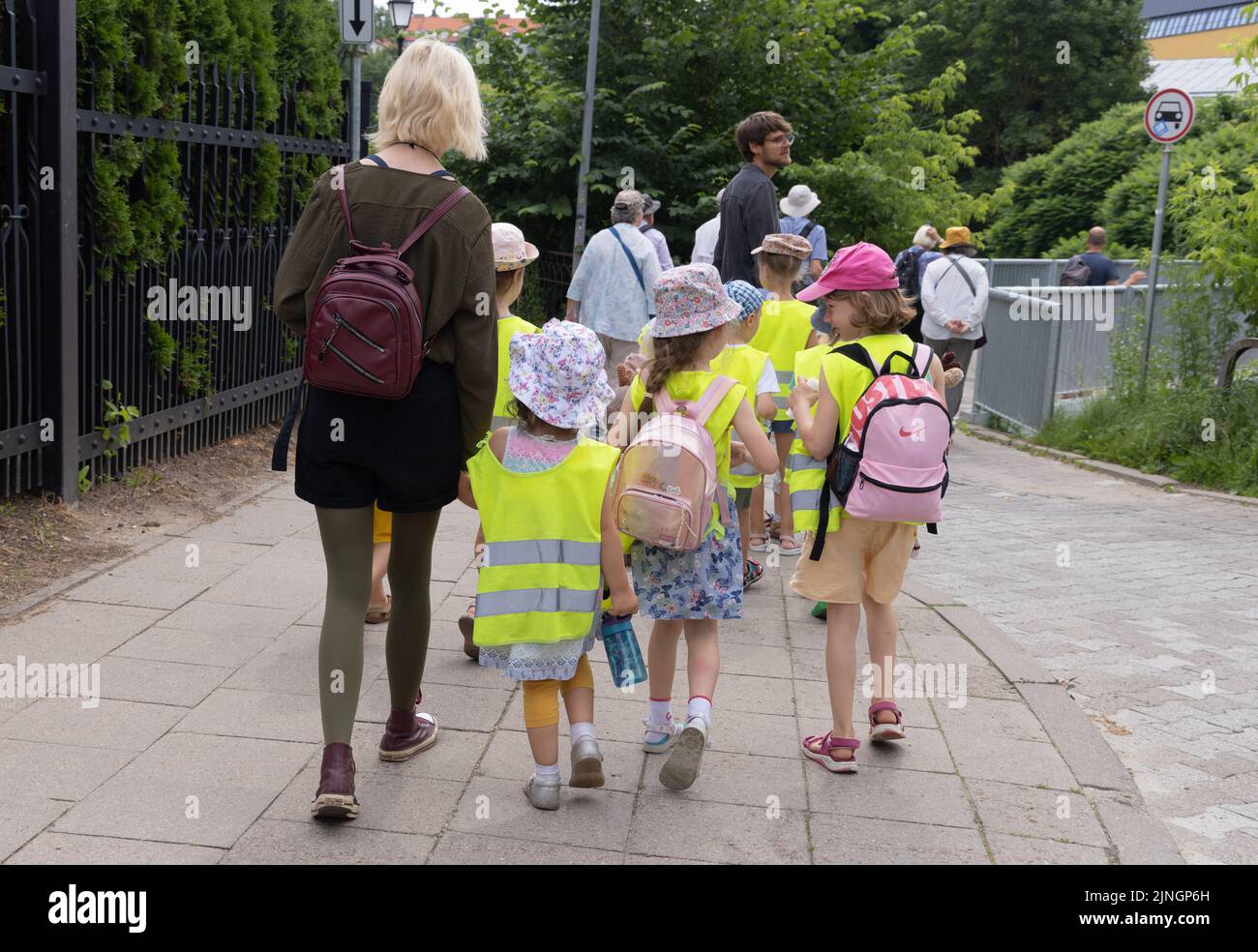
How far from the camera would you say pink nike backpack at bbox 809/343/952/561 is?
14.3 ft

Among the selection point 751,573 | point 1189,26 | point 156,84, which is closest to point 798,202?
point 751,573

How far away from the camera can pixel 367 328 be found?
3.51 metres

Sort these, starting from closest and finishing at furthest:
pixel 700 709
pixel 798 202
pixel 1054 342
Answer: pixel 700 709 < pixel 798 202 < pixel 1054 342

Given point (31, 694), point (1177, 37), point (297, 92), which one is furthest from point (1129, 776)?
point (1177, 37)

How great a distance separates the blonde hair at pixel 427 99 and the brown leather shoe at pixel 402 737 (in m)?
1.72

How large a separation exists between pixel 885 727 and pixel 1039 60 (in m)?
46.0

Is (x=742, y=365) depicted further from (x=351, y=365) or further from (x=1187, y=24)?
(x=1187, y=24)

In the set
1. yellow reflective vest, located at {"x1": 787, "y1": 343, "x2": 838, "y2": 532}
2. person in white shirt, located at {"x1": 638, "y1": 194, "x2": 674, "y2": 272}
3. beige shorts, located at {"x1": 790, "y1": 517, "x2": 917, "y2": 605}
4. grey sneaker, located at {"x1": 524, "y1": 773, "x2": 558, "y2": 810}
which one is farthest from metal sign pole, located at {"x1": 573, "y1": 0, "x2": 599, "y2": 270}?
grey sneaker, located at {"x1": 524, "y1": 773, "x2": 558, "y2": 810}

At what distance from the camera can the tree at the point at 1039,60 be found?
150 ft

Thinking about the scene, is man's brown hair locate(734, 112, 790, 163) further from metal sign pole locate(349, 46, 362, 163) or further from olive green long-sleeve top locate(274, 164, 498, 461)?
olive green long-sleeve top locate(274, 164, 498, 461)

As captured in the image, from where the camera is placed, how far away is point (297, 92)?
30.7 feet

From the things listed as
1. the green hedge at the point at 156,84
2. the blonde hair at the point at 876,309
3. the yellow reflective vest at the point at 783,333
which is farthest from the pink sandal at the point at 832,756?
the green hedge at the point at 156,84

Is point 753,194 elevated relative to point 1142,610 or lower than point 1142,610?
elevated

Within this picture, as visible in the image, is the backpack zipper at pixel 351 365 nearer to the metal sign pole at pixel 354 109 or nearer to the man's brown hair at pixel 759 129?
the man's brown hair at pixel 759 129
